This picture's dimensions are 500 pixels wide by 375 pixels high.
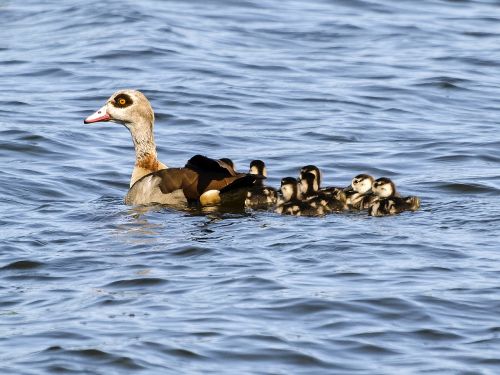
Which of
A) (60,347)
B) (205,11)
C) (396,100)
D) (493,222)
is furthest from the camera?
(205,11)

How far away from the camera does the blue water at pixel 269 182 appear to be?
8859 millimetres

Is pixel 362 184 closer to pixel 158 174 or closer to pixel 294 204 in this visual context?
pixel 294 204

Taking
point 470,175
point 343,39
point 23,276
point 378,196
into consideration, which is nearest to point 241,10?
point 343,39

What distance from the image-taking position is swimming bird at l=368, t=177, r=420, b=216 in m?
12.2

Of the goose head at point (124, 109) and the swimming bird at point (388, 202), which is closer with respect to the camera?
the swimming bird at point (388, 202)

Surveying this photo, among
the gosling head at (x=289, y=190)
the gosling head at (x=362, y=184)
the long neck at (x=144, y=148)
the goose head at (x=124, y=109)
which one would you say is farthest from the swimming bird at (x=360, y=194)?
the goose head at (x=124, y=109)

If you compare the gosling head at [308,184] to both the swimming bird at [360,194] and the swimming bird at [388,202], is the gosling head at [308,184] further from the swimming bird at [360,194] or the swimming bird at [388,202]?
the swimming bird at [388,202]

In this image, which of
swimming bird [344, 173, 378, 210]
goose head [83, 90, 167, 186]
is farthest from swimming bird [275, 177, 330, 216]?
goose head [83, 90, 167, 186]

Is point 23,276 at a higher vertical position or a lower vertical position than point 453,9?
lower

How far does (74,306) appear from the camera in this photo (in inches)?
378

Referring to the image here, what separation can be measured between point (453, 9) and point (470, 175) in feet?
42.3

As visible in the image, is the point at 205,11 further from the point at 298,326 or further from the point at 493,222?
the point at 298,326

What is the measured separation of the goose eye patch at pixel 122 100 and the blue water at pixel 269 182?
0.97m

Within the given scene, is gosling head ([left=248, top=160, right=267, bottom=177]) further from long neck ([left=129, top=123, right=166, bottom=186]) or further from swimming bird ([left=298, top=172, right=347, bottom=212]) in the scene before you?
long neck ([left=129, top=123, right=166, bottom=186])
